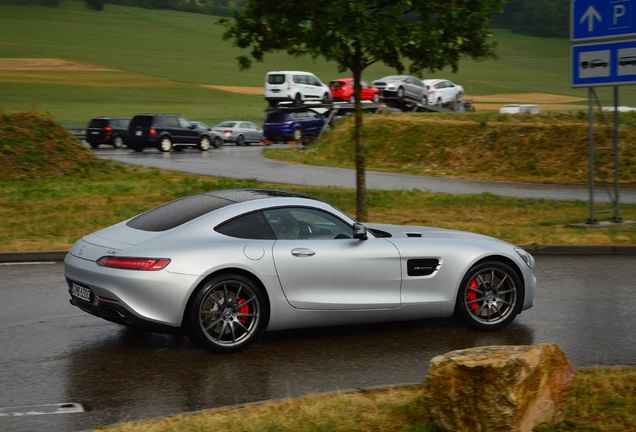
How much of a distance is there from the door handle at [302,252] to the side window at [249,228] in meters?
0.24

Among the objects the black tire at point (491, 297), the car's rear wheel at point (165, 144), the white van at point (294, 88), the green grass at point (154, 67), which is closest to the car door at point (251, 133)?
the white van at point (294, 88)

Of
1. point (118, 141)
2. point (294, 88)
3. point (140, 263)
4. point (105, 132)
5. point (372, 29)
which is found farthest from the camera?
point (294, 88)

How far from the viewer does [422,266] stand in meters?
9.09

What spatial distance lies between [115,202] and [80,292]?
38.4ft

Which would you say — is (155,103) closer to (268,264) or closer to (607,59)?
(607,59)

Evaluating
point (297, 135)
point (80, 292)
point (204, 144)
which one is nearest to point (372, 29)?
point (80, 292)

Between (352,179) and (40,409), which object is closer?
(40,409)

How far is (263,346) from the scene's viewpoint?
8.70m

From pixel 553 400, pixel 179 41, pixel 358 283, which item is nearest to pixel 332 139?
pixel 358 283

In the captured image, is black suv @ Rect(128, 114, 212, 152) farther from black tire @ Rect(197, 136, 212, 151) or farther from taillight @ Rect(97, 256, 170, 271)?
taillight @ Rect(97, 256, 170, 271)

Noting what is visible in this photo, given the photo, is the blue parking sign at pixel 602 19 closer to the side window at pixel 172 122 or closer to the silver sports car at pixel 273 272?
the silver sports car at pixel 273 272

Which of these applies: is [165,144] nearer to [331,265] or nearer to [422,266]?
[422,266]

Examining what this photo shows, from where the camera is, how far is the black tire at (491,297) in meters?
9.34

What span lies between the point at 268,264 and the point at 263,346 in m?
0.79
